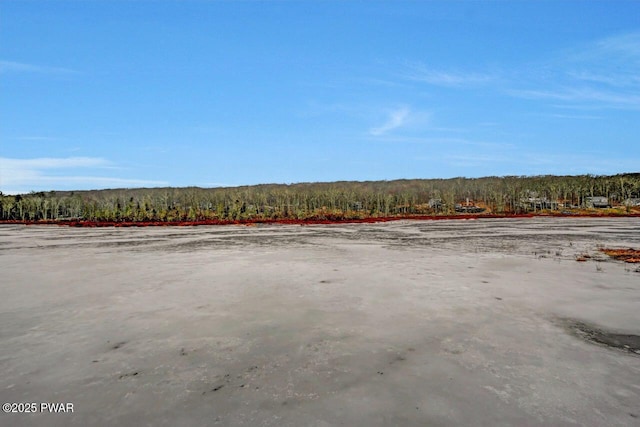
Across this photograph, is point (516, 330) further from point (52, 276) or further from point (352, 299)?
point (52, 276)

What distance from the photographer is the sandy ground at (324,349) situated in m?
3.65

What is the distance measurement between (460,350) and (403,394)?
1.59 m

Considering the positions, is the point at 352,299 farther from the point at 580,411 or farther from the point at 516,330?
the point at 580,411

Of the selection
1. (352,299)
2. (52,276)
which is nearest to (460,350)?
(352,299)

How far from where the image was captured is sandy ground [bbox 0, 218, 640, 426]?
3654 mm

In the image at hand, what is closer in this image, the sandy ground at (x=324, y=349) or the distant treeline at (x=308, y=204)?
the sandy ground at (x=324, y=349)

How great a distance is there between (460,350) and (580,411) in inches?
65.8

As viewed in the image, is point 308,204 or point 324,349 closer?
point 324,349

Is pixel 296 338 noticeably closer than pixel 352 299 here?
Yes

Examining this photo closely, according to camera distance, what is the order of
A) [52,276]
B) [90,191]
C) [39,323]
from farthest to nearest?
[90,191], [52,276], [39,323]

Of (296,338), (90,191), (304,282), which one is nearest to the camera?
(296,338)

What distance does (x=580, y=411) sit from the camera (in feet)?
11.7

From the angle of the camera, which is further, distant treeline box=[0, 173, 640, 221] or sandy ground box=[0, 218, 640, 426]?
distant treeline box=[0, 173, 640, 221]

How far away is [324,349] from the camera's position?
5.23m
